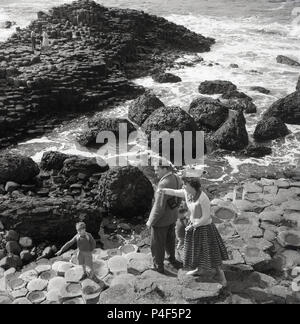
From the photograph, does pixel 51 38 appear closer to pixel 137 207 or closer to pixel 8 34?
pixel 8 34

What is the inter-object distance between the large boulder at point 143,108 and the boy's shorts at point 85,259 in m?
8.04

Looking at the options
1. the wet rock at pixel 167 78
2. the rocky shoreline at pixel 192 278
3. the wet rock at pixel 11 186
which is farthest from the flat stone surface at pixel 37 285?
the wet rock at pixel 167 78

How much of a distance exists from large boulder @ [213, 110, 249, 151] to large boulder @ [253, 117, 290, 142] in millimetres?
535

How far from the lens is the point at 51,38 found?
22406 mm

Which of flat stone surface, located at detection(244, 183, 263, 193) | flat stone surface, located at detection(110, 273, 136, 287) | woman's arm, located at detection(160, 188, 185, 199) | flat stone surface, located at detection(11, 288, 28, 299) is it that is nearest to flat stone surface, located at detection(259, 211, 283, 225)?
flat stone surface, located at detection(244, 183, 263, 193)

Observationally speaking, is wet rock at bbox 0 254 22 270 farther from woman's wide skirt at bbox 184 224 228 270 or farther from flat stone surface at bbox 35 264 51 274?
woman's wide skirt at bbox 184 224 228 270

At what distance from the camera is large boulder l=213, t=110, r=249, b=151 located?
12805 millimetres

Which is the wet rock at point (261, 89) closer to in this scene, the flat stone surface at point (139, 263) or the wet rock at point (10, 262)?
the flat stone surface at point (139, 263)

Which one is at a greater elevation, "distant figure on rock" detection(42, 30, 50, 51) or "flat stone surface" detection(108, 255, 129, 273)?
"distant figure on rock" detection(42, 30, 50, 51)

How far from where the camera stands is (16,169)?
1062cm

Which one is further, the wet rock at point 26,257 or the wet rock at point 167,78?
the wet rock at point 167,78

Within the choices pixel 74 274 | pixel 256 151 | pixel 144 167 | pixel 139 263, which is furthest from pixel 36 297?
pixel 256 151

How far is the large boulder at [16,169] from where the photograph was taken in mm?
10547

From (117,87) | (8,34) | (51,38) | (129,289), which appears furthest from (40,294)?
(8,34)
